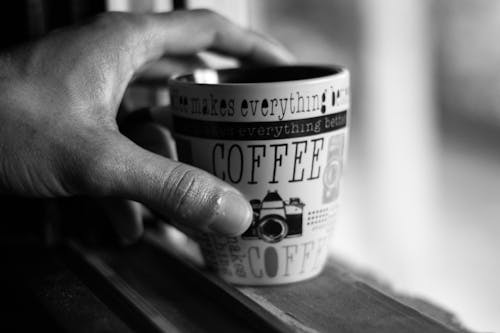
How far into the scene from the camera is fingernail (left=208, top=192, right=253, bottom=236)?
509 mm

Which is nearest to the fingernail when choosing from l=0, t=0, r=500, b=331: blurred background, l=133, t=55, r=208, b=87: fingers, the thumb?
the thumb

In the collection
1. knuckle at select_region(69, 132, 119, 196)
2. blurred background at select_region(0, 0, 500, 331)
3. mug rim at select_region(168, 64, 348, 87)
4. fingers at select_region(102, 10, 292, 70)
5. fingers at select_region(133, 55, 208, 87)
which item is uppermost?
fingers at select_region(102, 10, 292, 70)

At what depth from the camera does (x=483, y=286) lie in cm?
176

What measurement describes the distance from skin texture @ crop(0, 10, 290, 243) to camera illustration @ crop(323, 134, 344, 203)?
0.27ft

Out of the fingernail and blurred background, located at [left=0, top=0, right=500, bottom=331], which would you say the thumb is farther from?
blurred background, located at [left=0, top=0, right=500, bottom=331]

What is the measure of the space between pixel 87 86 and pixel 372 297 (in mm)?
301

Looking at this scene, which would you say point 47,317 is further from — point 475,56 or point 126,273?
point 475,56

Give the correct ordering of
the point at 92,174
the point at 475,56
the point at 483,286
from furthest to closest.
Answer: the point at 475,56
the point at 483,286
the point at 92,174

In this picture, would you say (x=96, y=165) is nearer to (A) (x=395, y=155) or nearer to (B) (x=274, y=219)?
(B) (x=274, y=219)

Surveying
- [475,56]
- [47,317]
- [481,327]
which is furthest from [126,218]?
[475,56]

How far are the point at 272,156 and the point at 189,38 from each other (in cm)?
21

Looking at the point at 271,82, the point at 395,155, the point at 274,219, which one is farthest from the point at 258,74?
the point at 395,155

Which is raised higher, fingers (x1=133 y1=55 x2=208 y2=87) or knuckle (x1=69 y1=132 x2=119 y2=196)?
fingers (x1=133 y1=55 x2=208 y2=87)

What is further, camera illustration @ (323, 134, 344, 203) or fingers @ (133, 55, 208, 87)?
fingers @ (133, 55, 208, 87)
